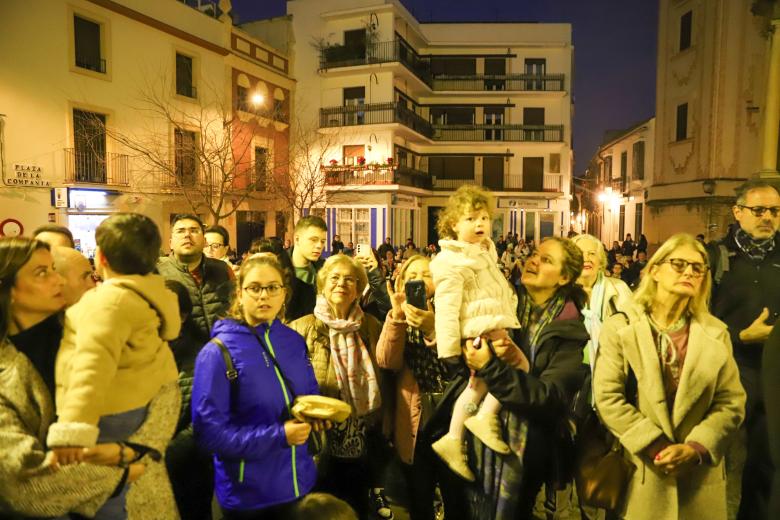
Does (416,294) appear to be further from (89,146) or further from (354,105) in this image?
(354,105)

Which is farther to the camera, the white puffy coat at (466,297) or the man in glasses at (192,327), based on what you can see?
the man in glasses at (192,327)

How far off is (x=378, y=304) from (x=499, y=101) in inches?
1132

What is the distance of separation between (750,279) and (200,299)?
402 centimetres

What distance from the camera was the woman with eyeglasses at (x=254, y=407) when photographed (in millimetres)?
2271

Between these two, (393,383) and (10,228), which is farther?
(10,228)

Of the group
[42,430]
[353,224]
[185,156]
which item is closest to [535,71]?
[353,224]

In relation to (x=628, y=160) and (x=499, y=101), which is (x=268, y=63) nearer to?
(x=499, y=101)

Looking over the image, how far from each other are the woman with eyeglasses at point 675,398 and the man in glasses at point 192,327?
2.29 metres

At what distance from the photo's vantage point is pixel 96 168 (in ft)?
53.4

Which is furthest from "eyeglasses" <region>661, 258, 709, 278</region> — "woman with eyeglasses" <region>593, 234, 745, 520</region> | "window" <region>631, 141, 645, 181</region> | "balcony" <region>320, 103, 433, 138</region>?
"window" <region>631, 141, 645, 181</region>

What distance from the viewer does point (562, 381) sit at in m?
2.53

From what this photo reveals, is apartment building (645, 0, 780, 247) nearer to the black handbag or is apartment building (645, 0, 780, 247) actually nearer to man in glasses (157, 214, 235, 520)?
the black handbag

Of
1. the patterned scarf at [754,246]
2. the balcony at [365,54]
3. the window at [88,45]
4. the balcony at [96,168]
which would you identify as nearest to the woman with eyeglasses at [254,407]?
the patterned scarf at [754,246]

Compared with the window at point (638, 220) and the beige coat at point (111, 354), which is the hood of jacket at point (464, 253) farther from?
the window at point (638, 220)
